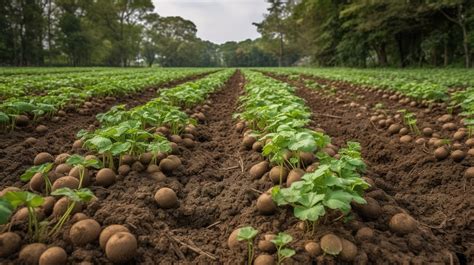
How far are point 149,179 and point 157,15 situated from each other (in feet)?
249

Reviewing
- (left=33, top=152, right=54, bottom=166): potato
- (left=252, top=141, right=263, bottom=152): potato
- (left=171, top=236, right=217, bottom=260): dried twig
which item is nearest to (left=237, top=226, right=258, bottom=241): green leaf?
(left=171, top=236, right=217, bottom=260): dried twig

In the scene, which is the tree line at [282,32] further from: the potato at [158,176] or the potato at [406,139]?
the potato at [158,176]

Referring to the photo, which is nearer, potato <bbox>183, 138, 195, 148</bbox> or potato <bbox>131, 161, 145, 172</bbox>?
potato <bbox>131, 161, 145, 172</bbox>

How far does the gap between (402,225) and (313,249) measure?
0.60 metres

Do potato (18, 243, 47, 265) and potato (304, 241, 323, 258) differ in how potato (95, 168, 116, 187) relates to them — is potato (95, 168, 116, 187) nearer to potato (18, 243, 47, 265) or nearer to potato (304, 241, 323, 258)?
potato (18, 243, 47, 265)

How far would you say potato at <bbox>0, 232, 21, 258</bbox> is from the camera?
5.22 feet

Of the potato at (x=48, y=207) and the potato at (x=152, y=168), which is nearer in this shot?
the potato at (x=48, y=207)

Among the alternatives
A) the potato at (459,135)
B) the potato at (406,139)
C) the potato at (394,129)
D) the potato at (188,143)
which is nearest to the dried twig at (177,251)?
the potato at (188,143)

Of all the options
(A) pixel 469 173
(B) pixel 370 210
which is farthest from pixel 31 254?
(A) pixel 469 173

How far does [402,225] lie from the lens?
187cm

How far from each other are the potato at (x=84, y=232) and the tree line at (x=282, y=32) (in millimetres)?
21399

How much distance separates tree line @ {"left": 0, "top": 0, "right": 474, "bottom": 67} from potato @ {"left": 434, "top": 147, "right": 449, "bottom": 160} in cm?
1871

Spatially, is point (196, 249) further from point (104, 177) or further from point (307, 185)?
point (104, 177)

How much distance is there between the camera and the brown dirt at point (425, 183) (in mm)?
2080
